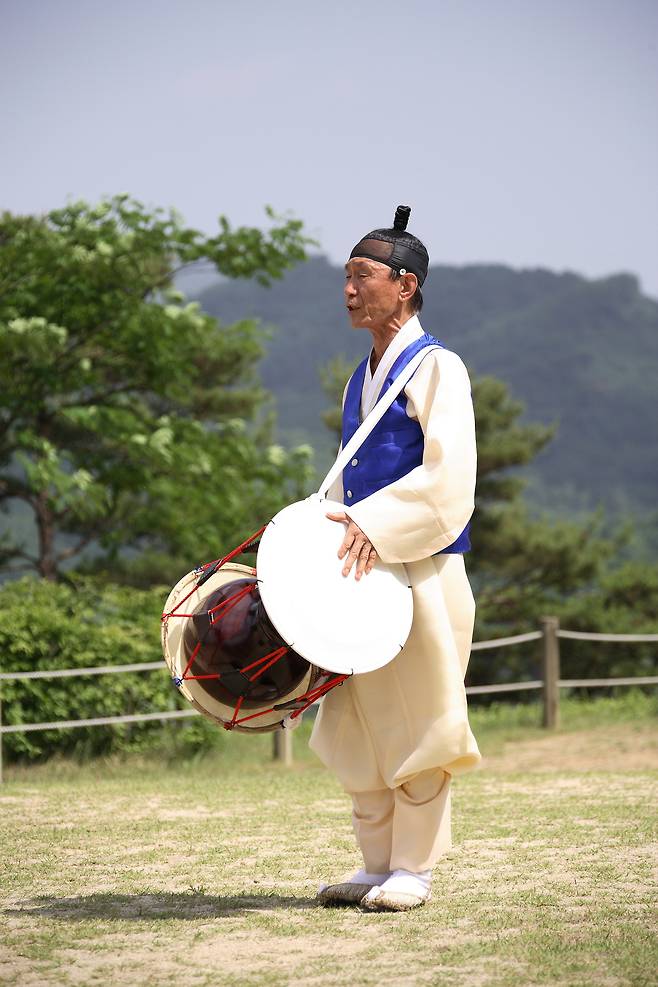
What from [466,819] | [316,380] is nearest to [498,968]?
[466,819]

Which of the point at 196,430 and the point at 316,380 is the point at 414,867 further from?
the point at 316,380

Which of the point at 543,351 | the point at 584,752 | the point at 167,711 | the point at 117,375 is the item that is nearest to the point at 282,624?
the point at 167,711

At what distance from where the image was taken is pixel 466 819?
5.00m

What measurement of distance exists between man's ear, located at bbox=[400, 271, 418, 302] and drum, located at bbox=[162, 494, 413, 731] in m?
0.66

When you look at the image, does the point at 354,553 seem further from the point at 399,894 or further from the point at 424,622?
the point at 399,894

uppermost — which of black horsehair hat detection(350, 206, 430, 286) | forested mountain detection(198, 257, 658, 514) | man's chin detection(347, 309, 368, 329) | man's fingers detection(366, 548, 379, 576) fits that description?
forested mountain detection(198, 257, 658, 514)

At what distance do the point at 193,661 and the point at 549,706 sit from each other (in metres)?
6.82

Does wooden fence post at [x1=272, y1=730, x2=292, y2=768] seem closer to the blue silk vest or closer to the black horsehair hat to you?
the blue silk vest

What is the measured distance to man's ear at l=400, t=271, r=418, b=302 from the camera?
3.74m

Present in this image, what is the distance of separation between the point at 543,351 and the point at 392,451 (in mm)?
80322

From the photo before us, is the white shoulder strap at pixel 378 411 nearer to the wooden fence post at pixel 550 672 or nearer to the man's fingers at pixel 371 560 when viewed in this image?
the man's fingers at pixel 371 560

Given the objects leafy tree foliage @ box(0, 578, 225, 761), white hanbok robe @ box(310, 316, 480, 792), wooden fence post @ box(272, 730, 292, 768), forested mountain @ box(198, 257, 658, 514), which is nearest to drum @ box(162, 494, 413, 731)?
white hanbok robe @ box(310, 316, 480, 792)

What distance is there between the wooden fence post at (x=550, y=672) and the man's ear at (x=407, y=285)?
6.29 metres

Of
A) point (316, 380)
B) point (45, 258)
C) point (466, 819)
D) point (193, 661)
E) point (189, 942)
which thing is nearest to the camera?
point (189, 942)
